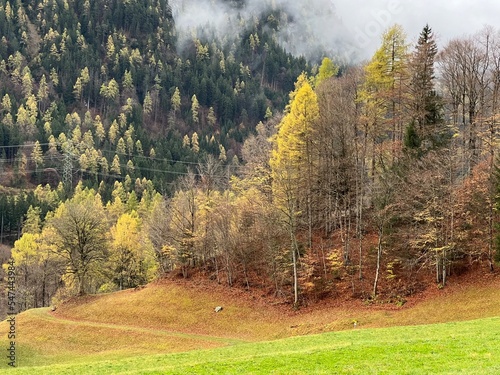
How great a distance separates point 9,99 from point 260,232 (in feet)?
601

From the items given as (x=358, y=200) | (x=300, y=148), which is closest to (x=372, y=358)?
(x=358, y=200)

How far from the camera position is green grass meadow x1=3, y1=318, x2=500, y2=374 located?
654 inches

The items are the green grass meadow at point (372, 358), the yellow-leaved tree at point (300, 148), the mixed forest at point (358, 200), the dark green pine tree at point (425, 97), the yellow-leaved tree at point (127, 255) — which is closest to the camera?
the green grass meadow at point (372, 358)

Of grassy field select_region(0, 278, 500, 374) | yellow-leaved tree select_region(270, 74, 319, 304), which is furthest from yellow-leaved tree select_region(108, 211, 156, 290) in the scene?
yellow-leaved tree select_region(270, 74, 319, 304)

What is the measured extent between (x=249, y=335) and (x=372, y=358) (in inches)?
859

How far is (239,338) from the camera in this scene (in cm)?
3853

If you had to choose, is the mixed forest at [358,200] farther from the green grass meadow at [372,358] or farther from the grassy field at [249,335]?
the green grass meadow at [372,358]

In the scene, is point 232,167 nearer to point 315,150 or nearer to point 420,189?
point 315,150

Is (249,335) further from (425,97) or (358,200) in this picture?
(425,97)

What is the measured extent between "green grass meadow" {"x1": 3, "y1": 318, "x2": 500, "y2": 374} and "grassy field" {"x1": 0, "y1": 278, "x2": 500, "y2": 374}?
0.05 metres

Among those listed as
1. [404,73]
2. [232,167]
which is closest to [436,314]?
[404,73]

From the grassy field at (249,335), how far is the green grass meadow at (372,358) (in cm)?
5

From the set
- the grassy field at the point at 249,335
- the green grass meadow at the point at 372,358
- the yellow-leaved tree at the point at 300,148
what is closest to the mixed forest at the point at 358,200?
the yellow-leaved tree at the point at 300,148

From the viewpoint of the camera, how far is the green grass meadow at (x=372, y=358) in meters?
16.6
